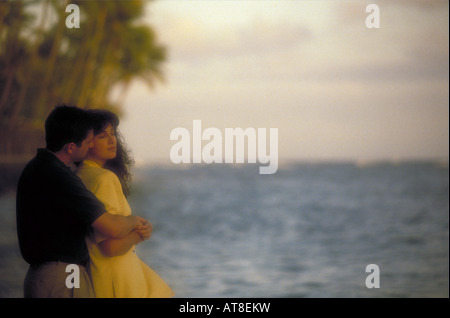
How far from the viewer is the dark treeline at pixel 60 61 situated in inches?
1346

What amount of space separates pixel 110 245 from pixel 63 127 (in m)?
0.54

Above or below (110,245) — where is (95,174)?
above

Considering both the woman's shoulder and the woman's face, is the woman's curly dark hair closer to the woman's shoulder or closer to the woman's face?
the woman's face

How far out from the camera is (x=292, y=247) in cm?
2097

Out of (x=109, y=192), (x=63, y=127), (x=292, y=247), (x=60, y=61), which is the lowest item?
(x=109, y=192)

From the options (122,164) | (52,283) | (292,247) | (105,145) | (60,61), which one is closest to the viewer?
(52,283)

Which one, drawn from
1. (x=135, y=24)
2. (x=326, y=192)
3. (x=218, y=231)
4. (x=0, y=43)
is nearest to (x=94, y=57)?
(x=135, y=24)

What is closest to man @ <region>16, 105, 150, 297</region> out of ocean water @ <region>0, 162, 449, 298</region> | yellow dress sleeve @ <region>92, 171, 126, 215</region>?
yellow dress sleeve @ <region>92, 171, 126, 215</region>

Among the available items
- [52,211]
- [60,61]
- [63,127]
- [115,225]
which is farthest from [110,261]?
[60,61]

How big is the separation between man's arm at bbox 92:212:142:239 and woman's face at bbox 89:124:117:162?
15.1 inches

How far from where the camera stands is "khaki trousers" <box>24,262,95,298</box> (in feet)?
9.00

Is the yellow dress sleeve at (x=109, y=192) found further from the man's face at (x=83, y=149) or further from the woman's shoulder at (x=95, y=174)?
the man's face at (x=83, y=149)

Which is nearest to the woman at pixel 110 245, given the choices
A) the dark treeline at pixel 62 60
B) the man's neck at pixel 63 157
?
the man's neck at pixel 63 157

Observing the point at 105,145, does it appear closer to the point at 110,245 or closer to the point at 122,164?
the point at 122,164
